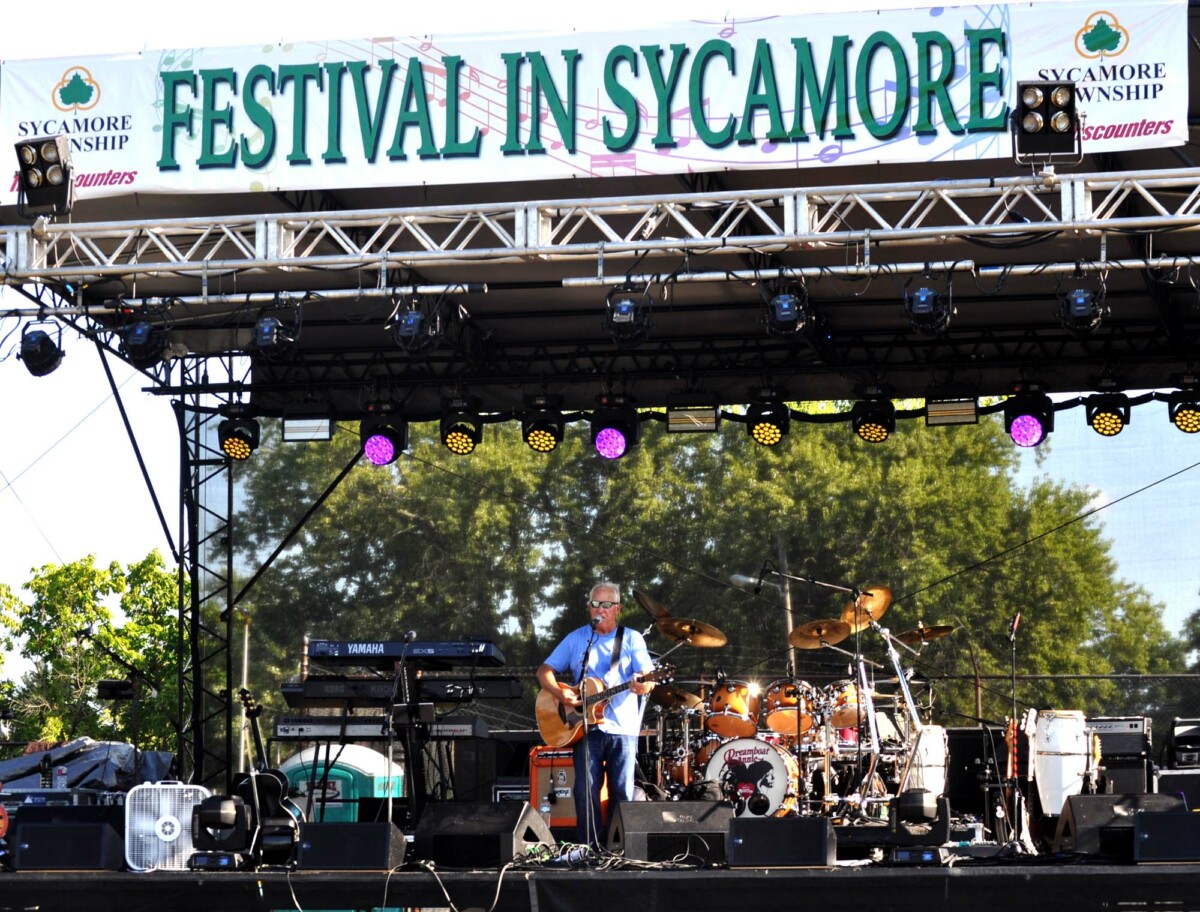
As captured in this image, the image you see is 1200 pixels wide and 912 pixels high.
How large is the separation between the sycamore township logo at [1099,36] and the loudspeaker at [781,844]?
188 inches

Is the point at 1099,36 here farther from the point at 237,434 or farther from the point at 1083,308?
the point at 237,434

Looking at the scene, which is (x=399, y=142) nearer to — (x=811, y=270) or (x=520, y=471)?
(x=811, y=270)

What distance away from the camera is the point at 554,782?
36.4 ft

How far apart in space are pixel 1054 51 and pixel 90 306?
263 inches

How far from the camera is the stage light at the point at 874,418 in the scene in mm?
13094

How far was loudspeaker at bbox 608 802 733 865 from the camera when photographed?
7.62 metres

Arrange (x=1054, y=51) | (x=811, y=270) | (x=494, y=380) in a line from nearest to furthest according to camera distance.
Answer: (x=1054, y=51) < (x=811, y=270) < (x=494, y=380)

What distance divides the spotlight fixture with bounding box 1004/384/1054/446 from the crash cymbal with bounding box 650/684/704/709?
3379 millimetres

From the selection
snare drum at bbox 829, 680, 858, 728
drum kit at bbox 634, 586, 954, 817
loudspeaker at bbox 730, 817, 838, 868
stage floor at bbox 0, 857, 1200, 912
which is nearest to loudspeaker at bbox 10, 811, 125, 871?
stage floor at bbox 0, 857, 1200, 912

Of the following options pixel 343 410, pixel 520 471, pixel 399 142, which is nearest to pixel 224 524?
pixel 343 410

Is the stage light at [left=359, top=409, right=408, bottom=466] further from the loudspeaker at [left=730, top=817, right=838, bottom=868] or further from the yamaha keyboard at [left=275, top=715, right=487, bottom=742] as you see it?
the loudspeaker at [left=730, top=817, right=838, bottom=868]

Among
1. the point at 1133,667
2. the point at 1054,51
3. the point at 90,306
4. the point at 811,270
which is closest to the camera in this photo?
the point at 1054,51

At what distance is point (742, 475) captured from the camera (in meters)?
21.7

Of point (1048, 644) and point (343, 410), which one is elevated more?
point (343, 410)
